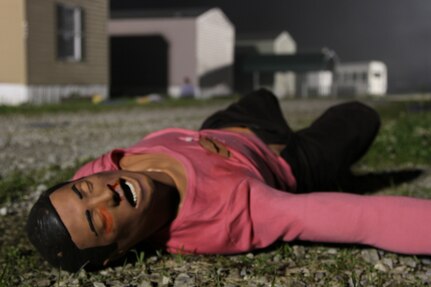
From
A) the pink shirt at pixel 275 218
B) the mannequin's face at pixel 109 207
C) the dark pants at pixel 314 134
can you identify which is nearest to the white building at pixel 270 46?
the dark pants at pixel 314 134

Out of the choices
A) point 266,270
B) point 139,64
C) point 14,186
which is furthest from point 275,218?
point 139,64

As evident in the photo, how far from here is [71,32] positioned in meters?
18.1

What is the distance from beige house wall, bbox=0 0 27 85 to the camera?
1605 centimetres

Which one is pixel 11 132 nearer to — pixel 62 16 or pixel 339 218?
pixel 339 218

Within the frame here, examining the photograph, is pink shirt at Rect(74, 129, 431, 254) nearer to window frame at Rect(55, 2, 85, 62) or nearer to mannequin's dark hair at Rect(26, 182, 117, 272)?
mannequin's dark hair at Rect(26, 182, 117, 272)

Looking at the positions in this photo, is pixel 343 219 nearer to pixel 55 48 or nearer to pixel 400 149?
pixel 400 149

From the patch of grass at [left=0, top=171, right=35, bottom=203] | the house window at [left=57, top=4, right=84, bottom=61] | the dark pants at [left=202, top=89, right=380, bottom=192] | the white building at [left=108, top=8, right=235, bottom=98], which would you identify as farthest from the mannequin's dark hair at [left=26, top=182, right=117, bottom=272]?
the white building at [left=108, top=8, right=235, bottom=98]

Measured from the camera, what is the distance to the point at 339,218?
9.23 ft

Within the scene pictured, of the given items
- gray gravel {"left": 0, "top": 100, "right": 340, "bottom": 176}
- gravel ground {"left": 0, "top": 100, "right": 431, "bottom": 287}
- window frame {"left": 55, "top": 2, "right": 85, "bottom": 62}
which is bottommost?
gray gravel {"left": 0, "top": 100, "right": 340, "bottom": 176}

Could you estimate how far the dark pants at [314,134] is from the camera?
3.77 m

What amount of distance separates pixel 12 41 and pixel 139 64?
1046cm

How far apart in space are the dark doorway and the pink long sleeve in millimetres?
23588

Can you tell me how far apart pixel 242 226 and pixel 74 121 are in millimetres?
8714

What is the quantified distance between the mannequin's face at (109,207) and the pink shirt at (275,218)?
23 centimetres
